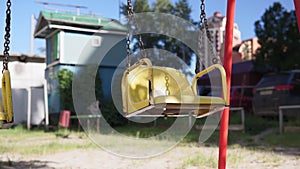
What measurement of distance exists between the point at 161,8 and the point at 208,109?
683 inches

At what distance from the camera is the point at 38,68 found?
15.6 m

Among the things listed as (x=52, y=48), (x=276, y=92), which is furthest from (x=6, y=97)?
(x=52, y=48)

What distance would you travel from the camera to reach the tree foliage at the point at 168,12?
14.0 m

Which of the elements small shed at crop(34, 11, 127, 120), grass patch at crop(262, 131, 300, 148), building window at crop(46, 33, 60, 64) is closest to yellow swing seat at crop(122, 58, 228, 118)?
grass patch at crop(262, 131, 300, 148)

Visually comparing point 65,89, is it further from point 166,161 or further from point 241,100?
point 166,161

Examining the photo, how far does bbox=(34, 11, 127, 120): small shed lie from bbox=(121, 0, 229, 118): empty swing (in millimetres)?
9862

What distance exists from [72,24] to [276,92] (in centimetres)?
811

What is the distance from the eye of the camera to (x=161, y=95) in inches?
92.4

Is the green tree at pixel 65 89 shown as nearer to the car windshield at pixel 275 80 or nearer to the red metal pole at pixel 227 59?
the car windshield at pixel 275 80

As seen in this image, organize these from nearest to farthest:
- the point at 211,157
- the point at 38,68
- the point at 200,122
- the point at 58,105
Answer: the point at 211,157 < the point at 200,122 < the point at 58,105 < the point at 38,68

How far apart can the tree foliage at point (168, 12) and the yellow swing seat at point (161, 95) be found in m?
9.68

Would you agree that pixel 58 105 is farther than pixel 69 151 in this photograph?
Yes

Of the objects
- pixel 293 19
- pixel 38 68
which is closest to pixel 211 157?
pixel 293 19

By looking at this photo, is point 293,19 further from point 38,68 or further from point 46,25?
point 38,68
